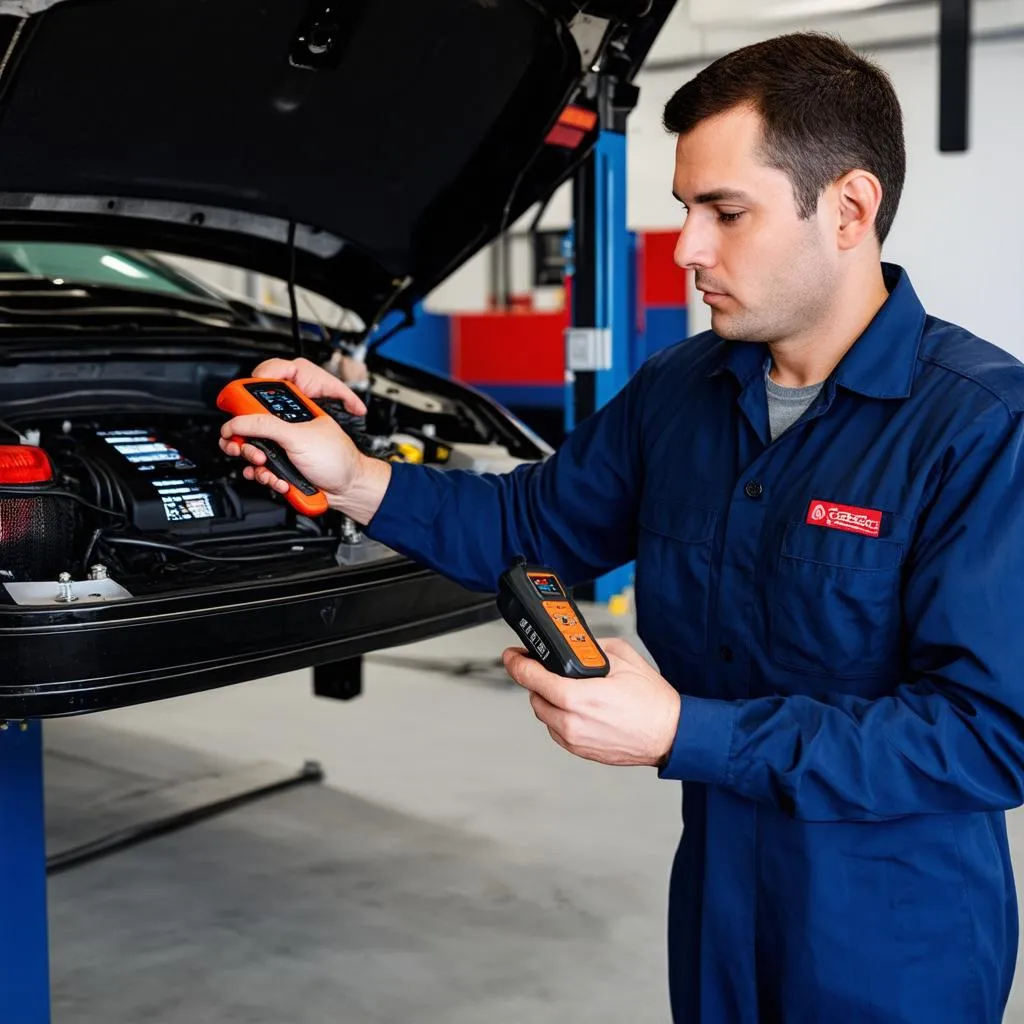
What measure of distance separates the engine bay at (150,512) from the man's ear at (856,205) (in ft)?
2.94

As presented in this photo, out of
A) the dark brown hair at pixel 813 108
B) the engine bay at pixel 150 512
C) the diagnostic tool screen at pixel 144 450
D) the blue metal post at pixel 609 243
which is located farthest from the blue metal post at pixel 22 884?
the blue metal post at pixel 609 243

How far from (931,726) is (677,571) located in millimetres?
390

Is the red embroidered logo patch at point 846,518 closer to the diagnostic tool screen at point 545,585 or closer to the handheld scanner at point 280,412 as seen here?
the diagnostic tool screen at point 545,585

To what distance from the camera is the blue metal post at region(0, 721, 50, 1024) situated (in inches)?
77.4

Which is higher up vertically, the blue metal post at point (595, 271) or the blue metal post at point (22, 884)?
the blue metal post at point (595, 271)

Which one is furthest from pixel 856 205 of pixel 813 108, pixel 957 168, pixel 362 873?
pixel 957 168

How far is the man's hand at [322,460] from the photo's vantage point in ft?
5.49

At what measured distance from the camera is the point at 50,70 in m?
2.02

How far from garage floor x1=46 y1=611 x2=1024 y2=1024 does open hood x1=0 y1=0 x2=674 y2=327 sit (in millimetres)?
1301

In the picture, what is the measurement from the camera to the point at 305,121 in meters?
2.39

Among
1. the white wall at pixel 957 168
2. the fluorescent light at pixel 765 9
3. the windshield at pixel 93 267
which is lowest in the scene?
the windshield at pixel 93 267

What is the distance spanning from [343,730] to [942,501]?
2839 mm

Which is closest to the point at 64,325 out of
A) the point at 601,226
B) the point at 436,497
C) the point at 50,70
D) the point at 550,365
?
the point at 50,70

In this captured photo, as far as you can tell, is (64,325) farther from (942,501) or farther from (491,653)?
(491,653)
